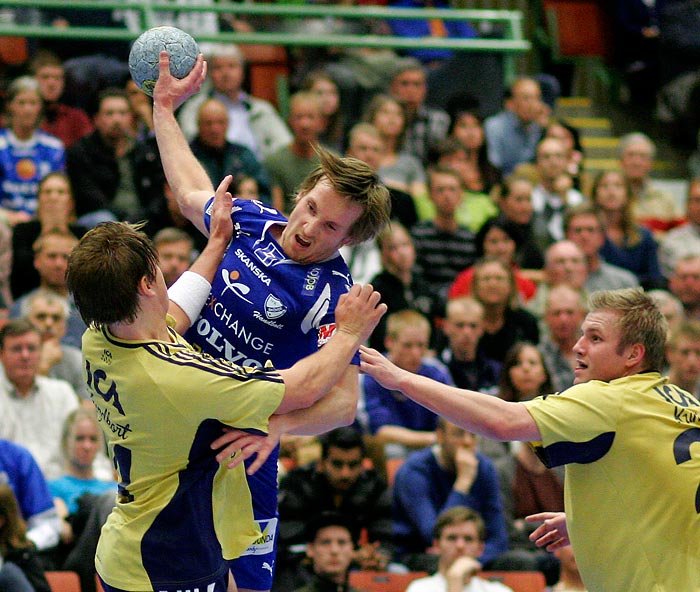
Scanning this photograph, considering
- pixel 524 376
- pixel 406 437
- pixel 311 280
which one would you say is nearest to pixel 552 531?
pixel 311 280

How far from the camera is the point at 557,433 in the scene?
486 cm

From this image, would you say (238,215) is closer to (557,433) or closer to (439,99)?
(557,433)

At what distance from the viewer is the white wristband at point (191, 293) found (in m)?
5.41

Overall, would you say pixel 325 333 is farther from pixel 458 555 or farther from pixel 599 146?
pixel 599 146

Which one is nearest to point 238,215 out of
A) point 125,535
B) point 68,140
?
point 125,535

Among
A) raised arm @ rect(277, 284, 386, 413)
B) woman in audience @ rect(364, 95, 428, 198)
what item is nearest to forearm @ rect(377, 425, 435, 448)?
woman in audience @ rect(364, 95, 428, 198)

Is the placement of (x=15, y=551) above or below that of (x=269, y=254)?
below

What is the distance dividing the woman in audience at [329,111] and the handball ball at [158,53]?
5.96 metres

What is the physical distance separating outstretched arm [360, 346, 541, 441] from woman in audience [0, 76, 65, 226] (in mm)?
6486

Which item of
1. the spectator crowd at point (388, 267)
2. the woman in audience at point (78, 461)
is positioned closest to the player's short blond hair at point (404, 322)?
the spectator crowd at point (388, 267)

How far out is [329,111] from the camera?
11.9 meters

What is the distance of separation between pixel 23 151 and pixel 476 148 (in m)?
4.43

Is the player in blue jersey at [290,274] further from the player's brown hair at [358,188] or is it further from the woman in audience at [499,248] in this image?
the woman in audience at [499,248]

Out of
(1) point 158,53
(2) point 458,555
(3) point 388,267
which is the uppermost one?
(1) point 158,53
